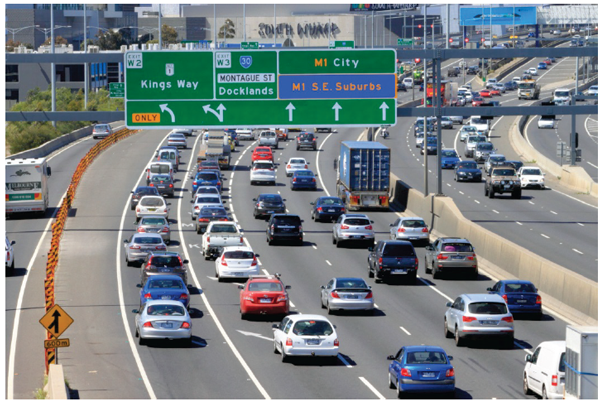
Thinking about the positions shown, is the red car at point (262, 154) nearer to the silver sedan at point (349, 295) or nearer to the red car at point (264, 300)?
the silver sedan at point (349, 295)

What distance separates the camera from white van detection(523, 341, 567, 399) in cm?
2381

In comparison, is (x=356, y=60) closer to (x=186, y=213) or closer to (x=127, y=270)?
(x=127, y=270)

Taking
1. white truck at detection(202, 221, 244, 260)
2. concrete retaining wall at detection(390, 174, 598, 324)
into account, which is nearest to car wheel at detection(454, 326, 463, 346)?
concrete retaining wall at detection(390, 174, 598, 324)

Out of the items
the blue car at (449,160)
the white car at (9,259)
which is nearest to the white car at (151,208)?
the white car at (9,259)

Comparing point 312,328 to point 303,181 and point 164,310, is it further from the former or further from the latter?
point 303,181

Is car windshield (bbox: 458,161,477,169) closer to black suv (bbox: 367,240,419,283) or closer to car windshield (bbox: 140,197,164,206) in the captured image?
car windshield (bbox: 140,197,164,206)

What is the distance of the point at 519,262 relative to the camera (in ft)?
141

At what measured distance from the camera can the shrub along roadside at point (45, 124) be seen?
96.4 m

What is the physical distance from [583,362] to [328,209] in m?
40.8

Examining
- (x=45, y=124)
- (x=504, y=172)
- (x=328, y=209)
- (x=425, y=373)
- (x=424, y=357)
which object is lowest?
(x=425, y=373)

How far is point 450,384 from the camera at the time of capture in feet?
82.6

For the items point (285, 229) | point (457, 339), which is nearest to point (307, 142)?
point (285, 229)

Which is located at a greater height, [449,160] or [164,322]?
[449,160]

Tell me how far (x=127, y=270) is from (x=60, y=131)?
6271 cm
